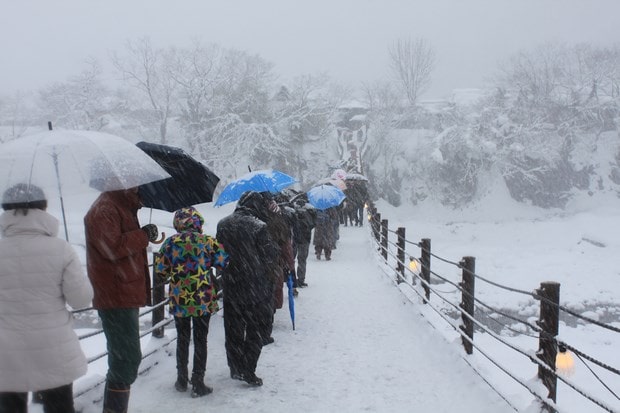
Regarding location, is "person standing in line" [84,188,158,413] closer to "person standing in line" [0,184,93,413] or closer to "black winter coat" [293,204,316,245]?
"person standing in line" [0,184,93,413]

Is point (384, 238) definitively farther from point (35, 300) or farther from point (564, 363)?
point (35, 300)

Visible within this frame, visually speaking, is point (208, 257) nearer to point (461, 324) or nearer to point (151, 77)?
point (461, 324)

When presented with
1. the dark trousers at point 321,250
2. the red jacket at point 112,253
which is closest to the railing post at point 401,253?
the dark trousers at point 321,250

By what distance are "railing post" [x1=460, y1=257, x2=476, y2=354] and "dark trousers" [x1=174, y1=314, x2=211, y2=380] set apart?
123 inches

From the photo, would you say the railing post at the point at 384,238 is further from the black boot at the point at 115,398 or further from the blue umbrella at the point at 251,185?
the black boot at the point at 115,398

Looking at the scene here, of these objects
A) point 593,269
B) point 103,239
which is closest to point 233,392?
point 103,239

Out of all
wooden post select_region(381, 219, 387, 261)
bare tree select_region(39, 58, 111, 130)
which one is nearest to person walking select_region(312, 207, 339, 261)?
wooden post select_region(381, 219, 387, 261)

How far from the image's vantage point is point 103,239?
3414mm

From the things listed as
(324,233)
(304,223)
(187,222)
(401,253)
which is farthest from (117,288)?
(324,233)

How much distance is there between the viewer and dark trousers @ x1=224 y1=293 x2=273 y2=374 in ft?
16.3

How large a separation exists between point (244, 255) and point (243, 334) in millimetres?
859

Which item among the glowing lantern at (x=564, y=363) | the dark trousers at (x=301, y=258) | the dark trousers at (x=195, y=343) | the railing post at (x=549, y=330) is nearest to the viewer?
the railing post at (x=549, y=330)

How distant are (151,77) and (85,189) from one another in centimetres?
4307

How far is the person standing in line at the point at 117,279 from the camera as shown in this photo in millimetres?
3438
